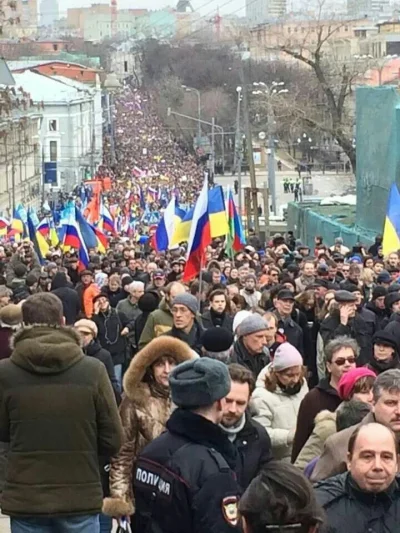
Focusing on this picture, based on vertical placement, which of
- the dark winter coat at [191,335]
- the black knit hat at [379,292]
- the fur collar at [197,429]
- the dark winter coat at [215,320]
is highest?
the fur collar at [197,429]

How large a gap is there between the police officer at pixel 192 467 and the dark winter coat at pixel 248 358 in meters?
3.30

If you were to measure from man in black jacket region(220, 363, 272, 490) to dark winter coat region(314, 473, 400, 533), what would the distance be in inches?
37.4

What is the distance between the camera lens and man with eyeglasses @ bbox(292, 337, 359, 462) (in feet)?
20.8

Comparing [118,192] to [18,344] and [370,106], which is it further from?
[18,344]

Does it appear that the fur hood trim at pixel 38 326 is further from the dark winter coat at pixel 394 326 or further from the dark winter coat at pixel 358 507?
the dark winter coat at pixel 394 326

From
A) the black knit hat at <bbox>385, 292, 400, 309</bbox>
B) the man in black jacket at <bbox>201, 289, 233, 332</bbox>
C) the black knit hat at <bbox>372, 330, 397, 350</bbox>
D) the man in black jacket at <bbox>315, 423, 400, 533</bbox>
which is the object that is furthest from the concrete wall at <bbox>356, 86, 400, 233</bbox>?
the man in black jacket at <bbox>315, 423, 400, 533</bbox>

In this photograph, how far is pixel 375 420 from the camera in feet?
17.8

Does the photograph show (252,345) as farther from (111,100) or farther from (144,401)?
(111,100)

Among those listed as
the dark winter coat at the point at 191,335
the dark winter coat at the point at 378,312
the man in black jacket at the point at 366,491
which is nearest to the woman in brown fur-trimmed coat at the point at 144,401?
the man in black jacket at the point at 366,491

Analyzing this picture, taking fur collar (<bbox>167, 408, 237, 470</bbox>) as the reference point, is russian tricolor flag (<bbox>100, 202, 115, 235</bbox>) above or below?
below

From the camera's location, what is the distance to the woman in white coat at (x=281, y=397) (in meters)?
6.76

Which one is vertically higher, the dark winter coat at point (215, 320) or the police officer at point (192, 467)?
the police officer at point (192, 467)

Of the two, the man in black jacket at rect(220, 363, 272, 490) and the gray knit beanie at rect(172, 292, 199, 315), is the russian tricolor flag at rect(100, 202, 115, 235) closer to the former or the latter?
the gray knit beanie at rect(172, 292, 199, 315)

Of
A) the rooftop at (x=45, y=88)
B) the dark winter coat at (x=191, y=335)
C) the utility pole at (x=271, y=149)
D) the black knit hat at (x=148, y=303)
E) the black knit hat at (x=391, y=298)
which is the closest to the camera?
the dark winter coat at (x=191, y=335)
